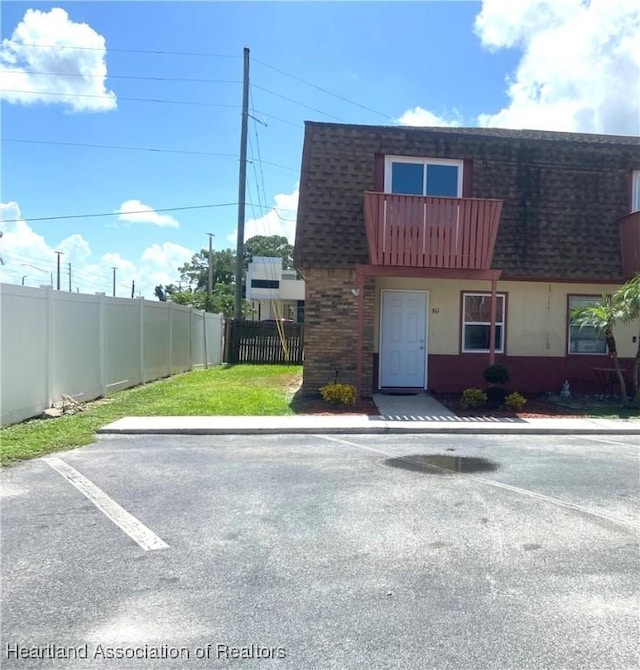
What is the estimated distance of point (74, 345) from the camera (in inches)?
409

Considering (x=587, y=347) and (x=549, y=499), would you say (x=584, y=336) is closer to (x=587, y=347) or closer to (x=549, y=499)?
(x=587, y=347)

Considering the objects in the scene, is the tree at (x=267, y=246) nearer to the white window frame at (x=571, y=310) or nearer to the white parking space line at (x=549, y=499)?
the white window frame at (x=571, y=310)

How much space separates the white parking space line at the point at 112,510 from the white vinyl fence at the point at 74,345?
268 cm

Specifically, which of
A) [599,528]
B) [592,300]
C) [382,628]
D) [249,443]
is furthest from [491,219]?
[382,628]

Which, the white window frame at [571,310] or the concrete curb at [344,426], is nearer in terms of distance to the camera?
the concrete curb at [344,426]

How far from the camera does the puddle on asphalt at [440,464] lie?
21.2ft

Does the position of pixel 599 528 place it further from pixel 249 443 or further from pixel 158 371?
pixel 158 371

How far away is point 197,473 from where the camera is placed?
616 cm

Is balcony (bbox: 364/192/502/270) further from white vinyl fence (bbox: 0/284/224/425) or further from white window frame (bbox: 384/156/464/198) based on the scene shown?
white vinyl fence (bbox: 0/284/224/425)

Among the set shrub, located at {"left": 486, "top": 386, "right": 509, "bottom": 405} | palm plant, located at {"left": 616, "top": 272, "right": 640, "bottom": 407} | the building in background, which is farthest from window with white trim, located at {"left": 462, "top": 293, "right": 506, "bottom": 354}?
the building in background

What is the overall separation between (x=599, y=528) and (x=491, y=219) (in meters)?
7.81

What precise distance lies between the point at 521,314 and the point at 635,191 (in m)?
3.96

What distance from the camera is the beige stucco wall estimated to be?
1293cm

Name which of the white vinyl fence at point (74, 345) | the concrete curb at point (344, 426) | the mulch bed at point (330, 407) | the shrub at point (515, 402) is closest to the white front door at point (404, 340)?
the mulch bed at point (330, 407)
